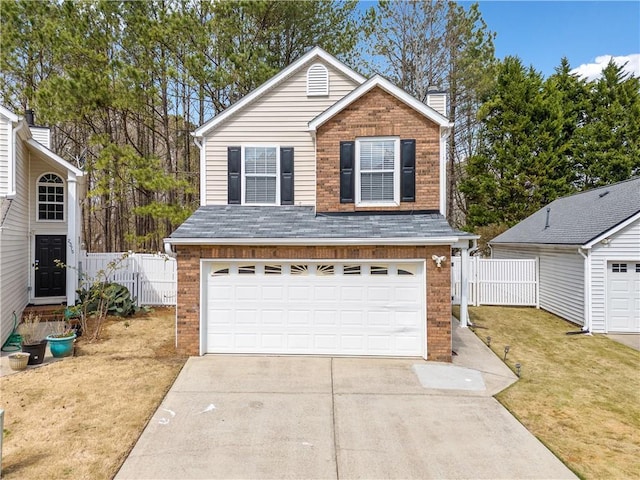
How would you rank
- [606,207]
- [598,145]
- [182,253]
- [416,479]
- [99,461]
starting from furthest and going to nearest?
1. [598,145]
2. [606,207]
3. [182,253]
4. [99,461]
5. [416,479]

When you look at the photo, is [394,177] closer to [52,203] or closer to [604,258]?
[604,258]

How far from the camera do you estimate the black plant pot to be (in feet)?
25.3

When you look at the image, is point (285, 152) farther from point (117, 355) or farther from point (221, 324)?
point (117, 355)

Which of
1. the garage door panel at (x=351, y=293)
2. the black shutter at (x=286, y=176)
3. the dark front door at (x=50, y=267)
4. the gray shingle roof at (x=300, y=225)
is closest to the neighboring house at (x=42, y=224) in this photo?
the dark front door at (x=50, y=267)

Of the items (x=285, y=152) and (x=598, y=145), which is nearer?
(x=285, y=152)

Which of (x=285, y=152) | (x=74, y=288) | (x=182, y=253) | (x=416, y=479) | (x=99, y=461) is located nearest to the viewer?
(x=416, y=479)

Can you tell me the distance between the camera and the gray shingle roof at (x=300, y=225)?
8.23 meters

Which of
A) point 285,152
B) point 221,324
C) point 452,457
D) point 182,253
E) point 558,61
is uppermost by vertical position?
point 558,61

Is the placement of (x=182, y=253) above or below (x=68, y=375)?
above

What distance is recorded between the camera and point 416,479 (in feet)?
13.8

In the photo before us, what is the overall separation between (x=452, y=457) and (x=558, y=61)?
1302 inches

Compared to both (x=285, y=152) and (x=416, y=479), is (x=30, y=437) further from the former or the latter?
(x=285, y=152)

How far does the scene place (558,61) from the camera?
2784cm

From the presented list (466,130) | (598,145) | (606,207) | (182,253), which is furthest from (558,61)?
(182,253)
